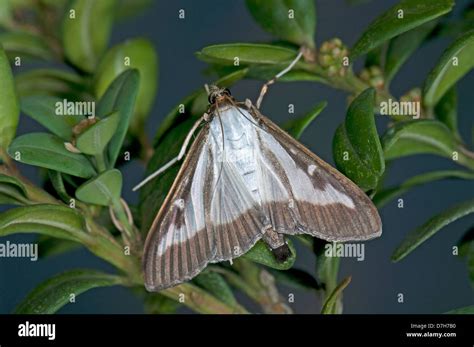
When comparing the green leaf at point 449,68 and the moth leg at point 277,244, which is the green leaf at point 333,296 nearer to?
the moth leg at point 277,244

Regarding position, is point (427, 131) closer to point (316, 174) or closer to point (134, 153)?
point (316, 174)

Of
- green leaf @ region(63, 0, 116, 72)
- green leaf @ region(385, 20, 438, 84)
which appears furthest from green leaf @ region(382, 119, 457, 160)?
green leaf @ region(63, 0, 116, 72)

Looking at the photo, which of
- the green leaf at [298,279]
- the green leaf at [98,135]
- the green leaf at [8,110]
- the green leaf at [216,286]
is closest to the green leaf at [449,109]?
the green leaf at [298,279]

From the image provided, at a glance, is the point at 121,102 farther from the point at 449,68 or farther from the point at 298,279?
the point at 449,68
